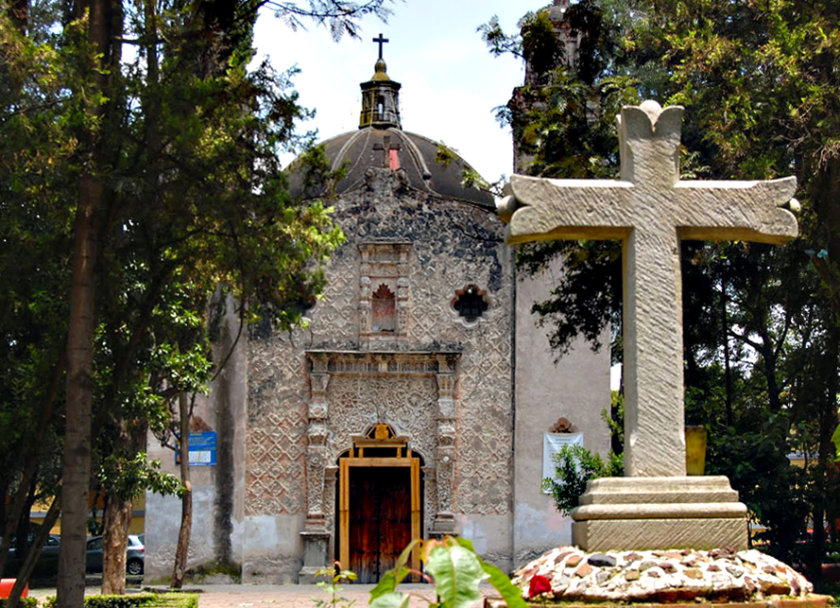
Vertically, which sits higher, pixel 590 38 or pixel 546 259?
pixel 590 38

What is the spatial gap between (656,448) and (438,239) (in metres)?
14.7

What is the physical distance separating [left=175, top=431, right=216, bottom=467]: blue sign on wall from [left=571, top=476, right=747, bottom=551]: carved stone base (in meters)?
14.8

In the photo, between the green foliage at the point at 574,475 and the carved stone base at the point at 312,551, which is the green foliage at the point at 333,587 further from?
the carved stone base at the point at 312,551

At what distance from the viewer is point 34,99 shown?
442 inches

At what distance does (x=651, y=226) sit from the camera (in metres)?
6.48

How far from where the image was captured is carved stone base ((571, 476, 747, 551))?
579 cm

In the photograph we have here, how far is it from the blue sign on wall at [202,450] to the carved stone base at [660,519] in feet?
48.6

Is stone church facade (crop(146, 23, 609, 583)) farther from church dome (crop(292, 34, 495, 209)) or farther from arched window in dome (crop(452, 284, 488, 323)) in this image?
church dome (crop(292, 34, 495, 209))

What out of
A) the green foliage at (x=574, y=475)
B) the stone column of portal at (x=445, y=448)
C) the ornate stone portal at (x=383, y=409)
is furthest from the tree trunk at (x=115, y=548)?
the green foliage at (x=574, y=475)

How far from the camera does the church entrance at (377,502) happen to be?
20.0 meters

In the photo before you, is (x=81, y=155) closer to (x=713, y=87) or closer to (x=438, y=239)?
(x=713, y=87)

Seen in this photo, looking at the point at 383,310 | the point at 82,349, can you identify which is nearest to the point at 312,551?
the point at 383,310

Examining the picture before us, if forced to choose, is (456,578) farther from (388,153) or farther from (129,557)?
(129,557)

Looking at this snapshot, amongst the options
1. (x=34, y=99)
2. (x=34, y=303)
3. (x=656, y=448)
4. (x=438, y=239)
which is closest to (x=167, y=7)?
(x=34, y=99)
